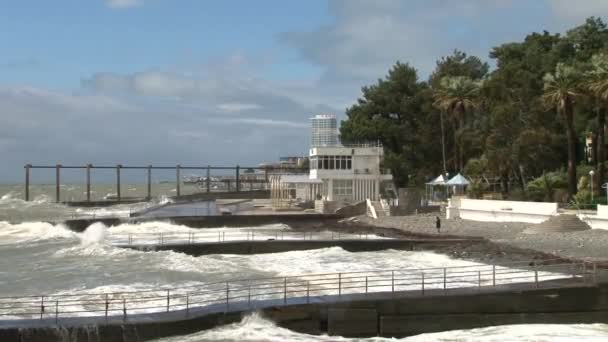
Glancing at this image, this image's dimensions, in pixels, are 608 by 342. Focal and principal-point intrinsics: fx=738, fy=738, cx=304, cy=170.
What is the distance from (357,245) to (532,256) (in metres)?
9.34

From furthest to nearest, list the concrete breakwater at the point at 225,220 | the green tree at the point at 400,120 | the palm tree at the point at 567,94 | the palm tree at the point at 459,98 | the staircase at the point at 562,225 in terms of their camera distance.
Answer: the green tree at the point at 400,120 → the palm tree at the point at 459,98 → the concrete breakwater at the point at 225,220 → the palm tree at the point at 567,94 → the staircase at the point at 562,225

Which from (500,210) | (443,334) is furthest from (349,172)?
(443,334)

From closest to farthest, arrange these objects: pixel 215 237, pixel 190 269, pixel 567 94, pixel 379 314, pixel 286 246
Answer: pixel 379 314
pixel 190 269
pixel 286 246
pixel 215 237
pixel 567 94

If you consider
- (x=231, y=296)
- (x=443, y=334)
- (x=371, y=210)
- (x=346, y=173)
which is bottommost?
(x=443, y=334)

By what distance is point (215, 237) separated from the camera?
43062mm

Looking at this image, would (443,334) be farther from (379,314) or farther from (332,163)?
(332,163)

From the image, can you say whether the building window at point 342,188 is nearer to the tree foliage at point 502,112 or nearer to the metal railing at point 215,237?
the tree foliage at point 502,112

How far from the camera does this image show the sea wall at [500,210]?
40.0 metres

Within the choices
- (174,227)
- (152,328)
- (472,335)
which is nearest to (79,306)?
(152,328)

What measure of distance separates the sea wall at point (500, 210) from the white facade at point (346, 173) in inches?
589

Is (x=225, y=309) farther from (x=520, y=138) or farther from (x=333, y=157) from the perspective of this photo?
(x=333, y=157)

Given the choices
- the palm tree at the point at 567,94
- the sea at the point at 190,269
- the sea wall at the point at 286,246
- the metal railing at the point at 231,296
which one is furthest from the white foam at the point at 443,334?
the palm tree at the point at 567,94

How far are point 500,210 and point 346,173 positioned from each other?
21.5 meters

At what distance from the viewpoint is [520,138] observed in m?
47.9
